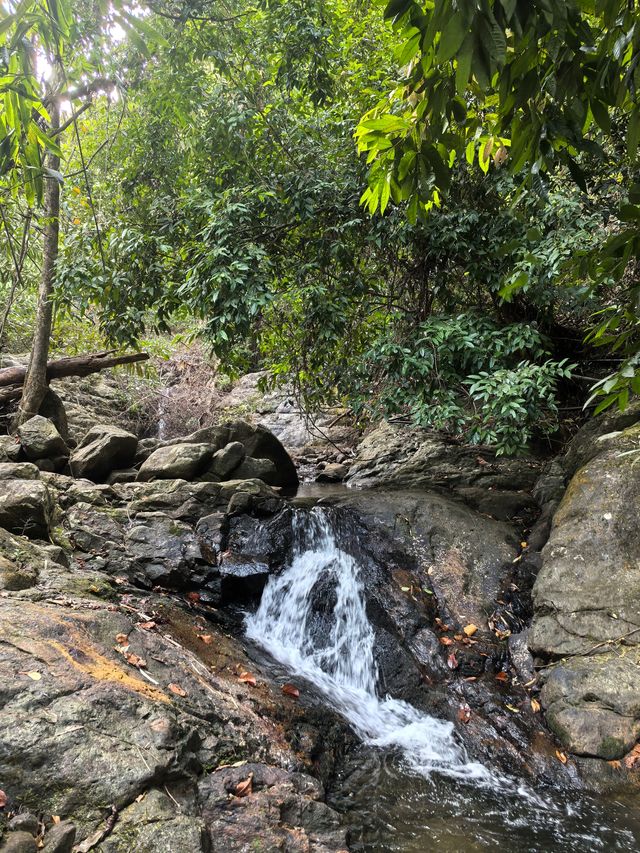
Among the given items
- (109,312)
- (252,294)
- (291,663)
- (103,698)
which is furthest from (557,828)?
(109,312)

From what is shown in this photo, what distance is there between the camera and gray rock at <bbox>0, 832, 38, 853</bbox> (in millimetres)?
2092

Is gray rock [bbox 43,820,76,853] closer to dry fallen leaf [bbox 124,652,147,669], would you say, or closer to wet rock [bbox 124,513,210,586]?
dry fallen leaf [bbox 124,652,147,669]

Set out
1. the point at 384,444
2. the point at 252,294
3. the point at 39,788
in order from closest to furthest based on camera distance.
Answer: the point at 39,788, the point at 252,294, the point at 384,444

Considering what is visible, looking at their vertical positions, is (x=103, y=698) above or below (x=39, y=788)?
above

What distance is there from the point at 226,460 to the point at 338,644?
4.09m

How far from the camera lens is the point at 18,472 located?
5.96 m

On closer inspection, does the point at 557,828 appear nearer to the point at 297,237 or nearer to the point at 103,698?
the point at 103,698

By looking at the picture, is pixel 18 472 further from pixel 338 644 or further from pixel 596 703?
pixel 596 703

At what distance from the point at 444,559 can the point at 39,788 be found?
4.59 m

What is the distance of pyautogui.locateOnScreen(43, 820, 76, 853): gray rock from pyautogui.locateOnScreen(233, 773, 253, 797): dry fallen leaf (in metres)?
0.88

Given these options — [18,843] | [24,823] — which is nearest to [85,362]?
[24,823]

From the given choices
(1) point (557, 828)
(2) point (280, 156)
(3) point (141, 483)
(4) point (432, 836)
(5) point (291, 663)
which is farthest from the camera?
(3) point (141, 483)

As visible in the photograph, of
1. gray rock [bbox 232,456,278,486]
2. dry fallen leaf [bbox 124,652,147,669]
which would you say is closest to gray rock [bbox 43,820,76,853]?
dry fallen leaf [bbox 124,652,147,669]

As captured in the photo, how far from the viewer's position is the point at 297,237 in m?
7.09
